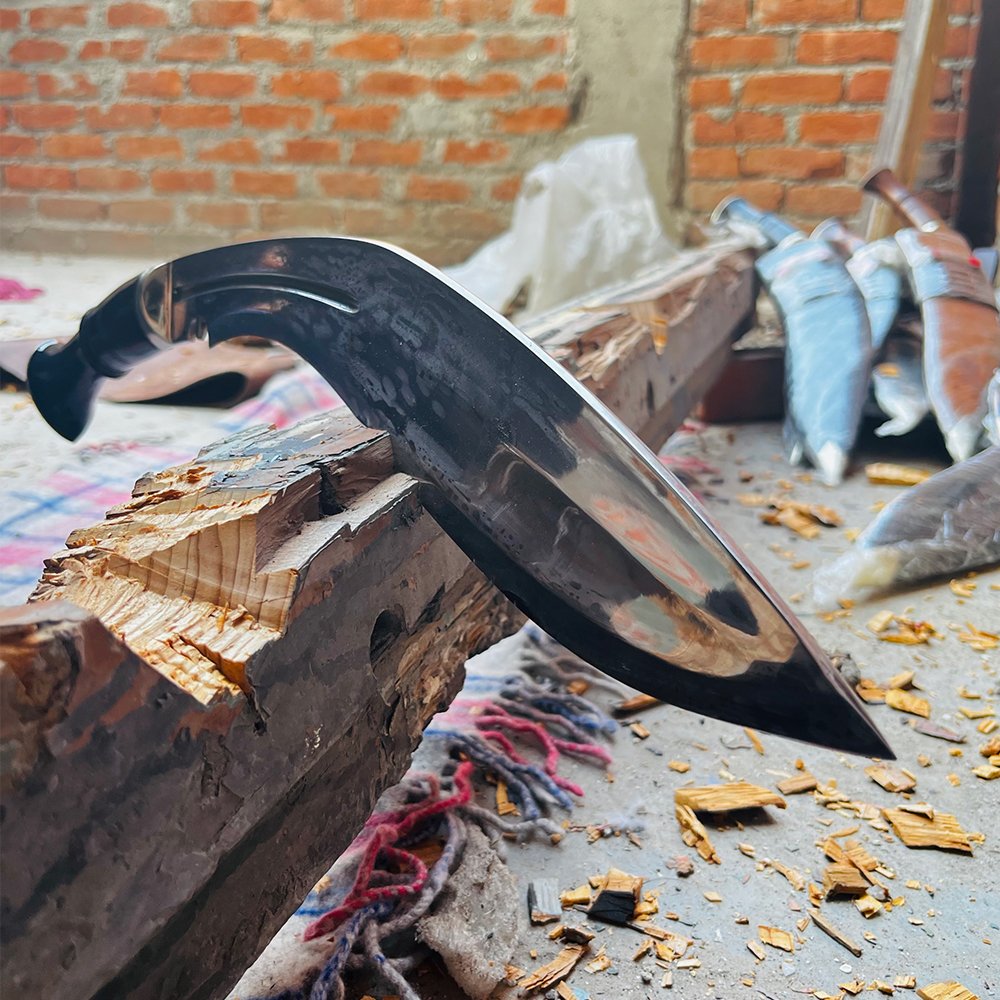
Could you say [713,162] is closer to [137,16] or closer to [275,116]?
[275,116]

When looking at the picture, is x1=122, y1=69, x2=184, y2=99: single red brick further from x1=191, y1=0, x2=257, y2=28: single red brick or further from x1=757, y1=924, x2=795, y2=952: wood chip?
x1=757, y1=924, x2=795, y2=952: wood chip

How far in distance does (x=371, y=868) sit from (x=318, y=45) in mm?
3453

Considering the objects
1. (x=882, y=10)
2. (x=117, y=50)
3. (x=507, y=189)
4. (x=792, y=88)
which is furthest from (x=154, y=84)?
(x=882, y=10)

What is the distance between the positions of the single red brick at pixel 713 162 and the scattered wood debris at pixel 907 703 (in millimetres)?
2481

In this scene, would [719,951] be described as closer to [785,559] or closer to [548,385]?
[548,385]

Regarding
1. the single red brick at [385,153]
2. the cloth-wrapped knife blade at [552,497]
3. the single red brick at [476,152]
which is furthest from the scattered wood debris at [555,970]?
the single red brick at [385,153]

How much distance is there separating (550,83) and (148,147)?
171 centimetres

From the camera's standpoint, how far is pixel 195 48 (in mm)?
3816

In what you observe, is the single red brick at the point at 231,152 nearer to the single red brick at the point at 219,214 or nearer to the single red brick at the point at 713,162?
the single red brick at the point at 219,214

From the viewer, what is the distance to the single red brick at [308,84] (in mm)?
3707

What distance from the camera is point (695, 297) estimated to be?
2.11 meters

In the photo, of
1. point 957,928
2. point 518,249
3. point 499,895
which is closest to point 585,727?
point 499,895

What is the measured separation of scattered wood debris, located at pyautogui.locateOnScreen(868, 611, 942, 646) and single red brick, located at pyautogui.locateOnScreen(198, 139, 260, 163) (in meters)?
3.21

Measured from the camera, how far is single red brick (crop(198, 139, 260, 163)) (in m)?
3.86
